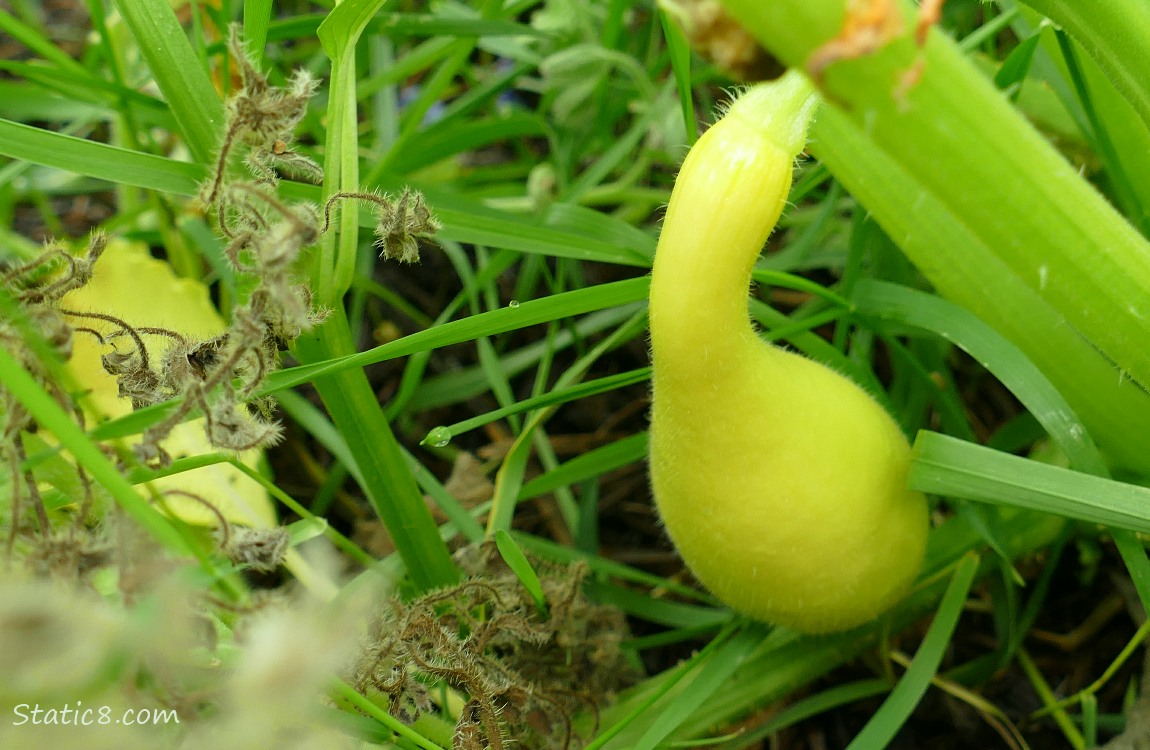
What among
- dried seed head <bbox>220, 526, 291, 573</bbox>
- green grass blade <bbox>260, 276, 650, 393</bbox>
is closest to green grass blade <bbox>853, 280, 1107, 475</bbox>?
green grass blade <bbox>260, 276, 650, 393</bbox>

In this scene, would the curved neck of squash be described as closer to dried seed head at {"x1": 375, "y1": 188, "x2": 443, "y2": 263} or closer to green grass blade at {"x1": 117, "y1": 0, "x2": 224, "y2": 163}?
dried seed head at {"x1": 375, "y1": 188, "x2": 443, "y2": 263}

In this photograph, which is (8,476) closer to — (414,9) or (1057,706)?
(1057,706)

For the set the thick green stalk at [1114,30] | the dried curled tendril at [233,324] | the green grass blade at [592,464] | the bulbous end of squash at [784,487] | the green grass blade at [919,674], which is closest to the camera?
the dried curled tendril at [233,324]

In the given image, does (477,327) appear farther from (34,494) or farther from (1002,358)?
(1002,358)

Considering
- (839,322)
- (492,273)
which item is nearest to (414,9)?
(492,273)

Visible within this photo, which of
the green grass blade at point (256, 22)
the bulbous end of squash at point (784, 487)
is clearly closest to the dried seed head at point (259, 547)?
the bulbous end of squash at point (784, 487)

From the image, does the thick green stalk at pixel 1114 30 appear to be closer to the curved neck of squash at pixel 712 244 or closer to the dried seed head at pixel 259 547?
the curved neck of squash at pixel 712 244

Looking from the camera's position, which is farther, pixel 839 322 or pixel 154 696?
pixel 839 322
